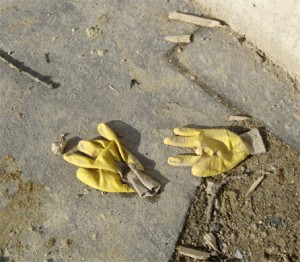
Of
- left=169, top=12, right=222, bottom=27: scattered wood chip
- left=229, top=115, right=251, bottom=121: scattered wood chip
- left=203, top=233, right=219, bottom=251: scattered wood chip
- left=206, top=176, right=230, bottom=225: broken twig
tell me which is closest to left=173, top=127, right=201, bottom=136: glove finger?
left=229, top=115, right=251, bottom=121: scattered wood chip

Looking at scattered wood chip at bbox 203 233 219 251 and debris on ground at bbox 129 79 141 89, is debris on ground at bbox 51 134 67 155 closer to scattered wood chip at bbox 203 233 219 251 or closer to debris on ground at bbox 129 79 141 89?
debris on ground at bbox 129 79 141 89

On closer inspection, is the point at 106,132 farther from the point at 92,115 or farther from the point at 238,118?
the point at 238,118

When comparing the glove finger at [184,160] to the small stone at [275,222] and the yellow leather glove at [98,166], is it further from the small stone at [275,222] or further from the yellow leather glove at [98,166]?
the small stone at [275,222]

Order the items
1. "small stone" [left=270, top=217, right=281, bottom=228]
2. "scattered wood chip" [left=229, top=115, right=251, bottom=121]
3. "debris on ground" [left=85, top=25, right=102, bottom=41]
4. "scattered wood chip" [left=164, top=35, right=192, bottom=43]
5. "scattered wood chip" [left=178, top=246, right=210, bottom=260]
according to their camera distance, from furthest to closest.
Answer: "debris on ground" [left=85, top=25, right=102, bottom=41]
"scattered wood chip" [left=164, top=35, right=192, bottom=43]
"scattered wood chip" [left=229, top=115, right=251, bottom=121]
"small stone" [left=270, top=217, right=281, bottom=228]
"scattered wood chip" [left=178, top=246, right=210, bottom=260]

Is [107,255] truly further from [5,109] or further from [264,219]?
[5,109]

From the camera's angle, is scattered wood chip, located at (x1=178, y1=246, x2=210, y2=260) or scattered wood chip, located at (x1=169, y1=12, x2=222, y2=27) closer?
scattered wood chip, located at (x1=178, y1=246, x2=210, y2=260)

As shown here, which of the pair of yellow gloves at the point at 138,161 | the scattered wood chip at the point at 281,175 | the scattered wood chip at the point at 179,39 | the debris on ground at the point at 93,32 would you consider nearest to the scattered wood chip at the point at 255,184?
the scattered wood chip at the point at 281,175

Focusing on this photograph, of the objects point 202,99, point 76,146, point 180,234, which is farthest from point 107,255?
point 202,99

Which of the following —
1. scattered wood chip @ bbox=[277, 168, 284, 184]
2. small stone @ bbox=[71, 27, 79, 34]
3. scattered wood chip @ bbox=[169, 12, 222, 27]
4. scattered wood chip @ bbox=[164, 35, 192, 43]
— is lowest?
small stone @ bbox=[71, 27, 79, 34]
